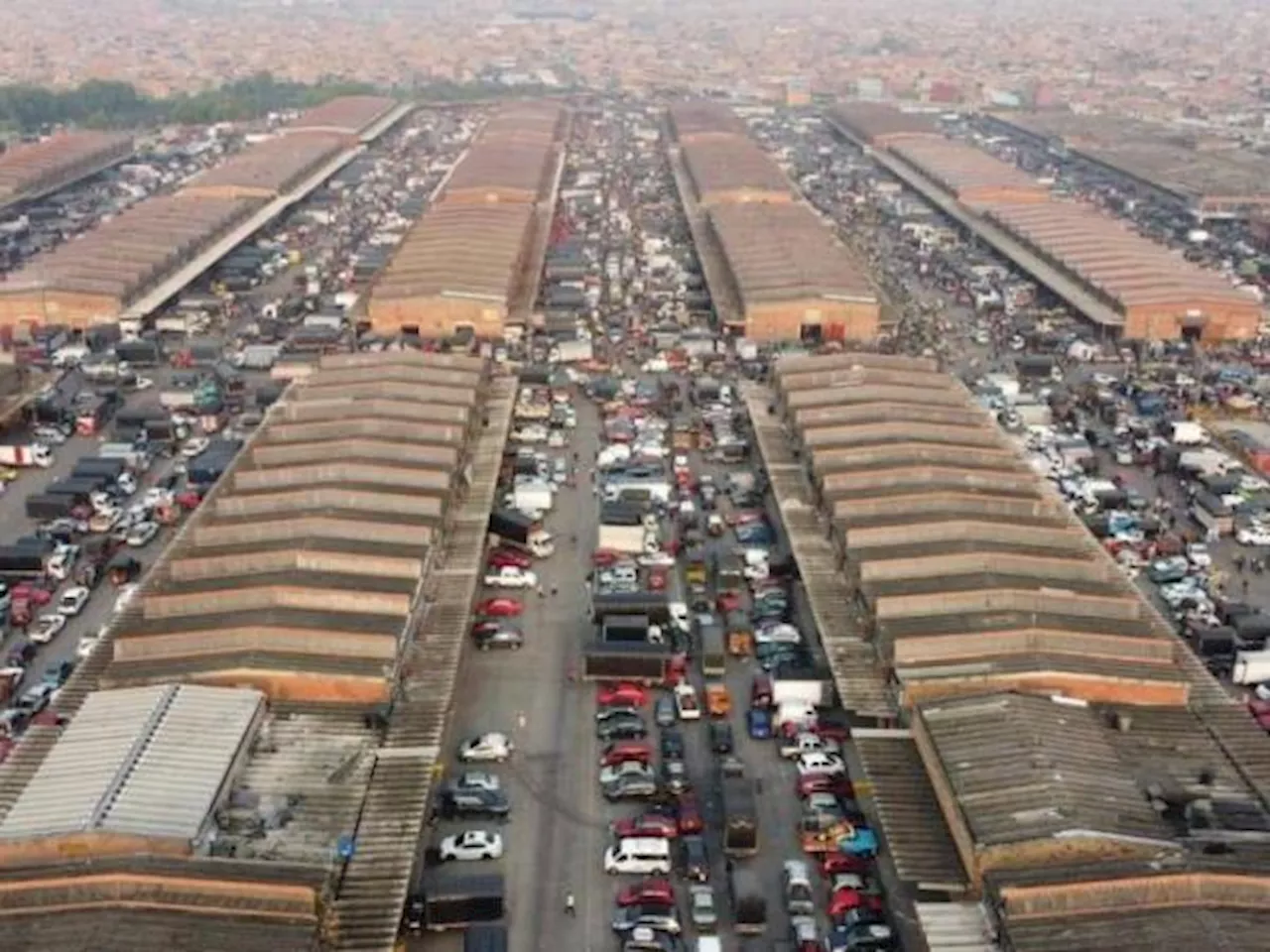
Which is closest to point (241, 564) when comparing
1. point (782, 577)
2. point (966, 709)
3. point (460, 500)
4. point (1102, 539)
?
point (460, 500)

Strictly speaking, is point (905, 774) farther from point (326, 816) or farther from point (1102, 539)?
point (1102, 539)

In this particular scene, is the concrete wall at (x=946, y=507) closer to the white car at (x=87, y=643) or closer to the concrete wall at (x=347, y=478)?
the concrete wall at (x=347, y=478)

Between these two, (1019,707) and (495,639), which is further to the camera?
(495,639)

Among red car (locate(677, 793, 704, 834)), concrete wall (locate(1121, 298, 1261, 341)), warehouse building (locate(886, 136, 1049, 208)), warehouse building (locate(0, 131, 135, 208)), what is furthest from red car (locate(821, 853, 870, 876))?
warehouse building (locate(0, 131, 135, 208))

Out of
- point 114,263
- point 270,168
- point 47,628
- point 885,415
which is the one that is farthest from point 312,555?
point 270,168

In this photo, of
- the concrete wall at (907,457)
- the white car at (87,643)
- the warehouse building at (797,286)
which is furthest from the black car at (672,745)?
the warehouse building at (797,286)

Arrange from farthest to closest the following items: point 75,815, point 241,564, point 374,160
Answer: point 374,160, point 241,564, point 75,815

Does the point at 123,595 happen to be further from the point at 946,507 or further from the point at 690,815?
the point at 946,507

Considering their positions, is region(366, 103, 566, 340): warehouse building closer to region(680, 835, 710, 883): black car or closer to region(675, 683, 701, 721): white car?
region(675, 683, 701, 721): white car
